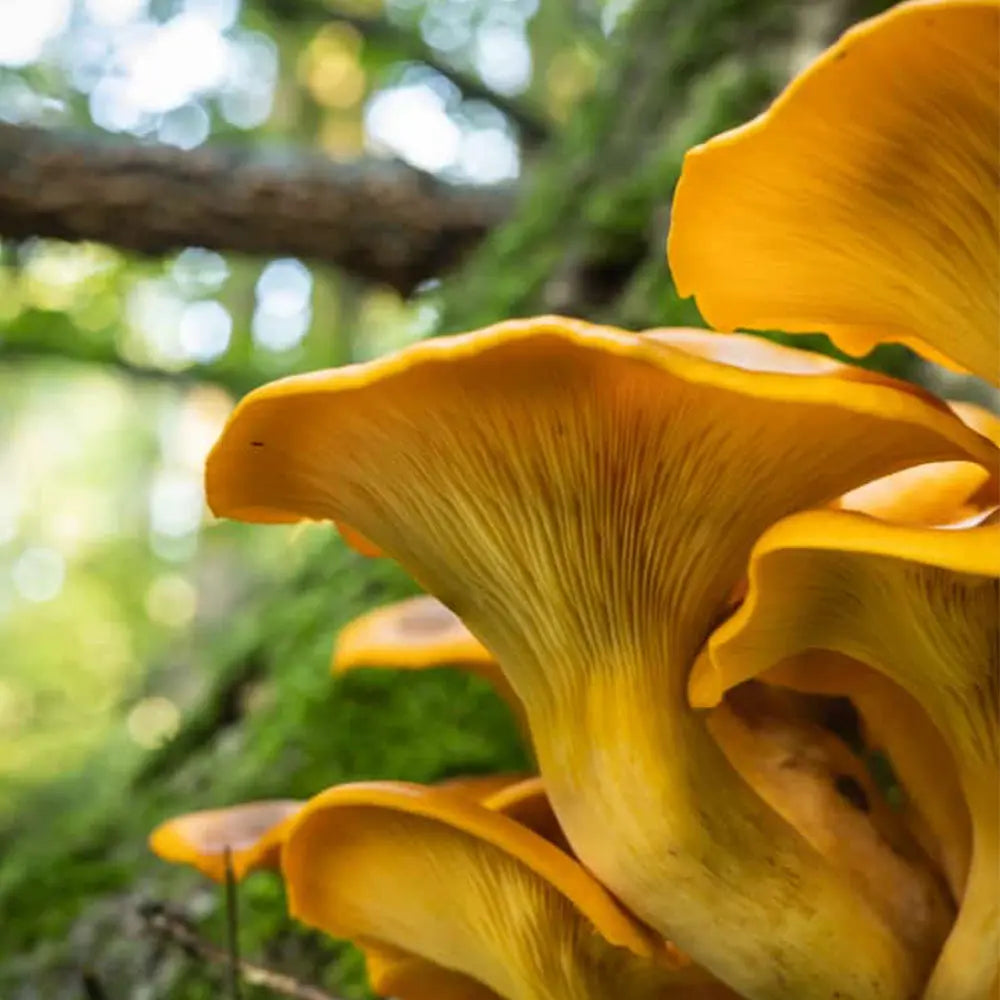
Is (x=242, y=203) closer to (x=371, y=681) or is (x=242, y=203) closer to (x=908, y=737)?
(x=371, y=681)

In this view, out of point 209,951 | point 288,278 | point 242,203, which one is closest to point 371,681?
point 209,951

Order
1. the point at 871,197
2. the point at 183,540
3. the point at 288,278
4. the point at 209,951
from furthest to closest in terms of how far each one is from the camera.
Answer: the point at 183,540 → the point at 288,278 → the point at 209,951 → the point at 871,197

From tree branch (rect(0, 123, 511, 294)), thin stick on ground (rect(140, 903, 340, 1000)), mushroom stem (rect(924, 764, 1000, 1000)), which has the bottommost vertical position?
thin stick on ground (rect(140, 903, 340, 1000))

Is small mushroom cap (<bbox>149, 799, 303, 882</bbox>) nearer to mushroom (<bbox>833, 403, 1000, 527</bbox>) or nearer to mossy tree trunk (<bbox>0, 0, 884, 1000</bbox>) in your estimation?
mossy tree trunk (<bbox>0, 0, 884, 1000</bbox>)

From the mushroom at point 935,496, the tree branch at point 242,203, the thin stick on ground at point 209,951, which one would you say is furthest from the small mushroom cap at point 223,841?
the tree branch at point 242,203

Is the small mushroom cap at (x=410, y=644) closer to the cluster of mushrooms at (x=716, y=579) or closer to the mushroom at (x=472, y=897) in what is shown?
the cluster of mushrooms at (x=716, y=579)

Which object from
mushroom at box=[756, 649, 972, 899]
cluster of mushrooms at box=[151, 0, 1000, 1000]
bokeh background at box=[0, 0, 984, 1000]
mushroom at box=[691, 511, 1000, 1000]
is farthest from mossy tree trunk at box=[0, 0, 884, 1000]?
mushroom at box=[691, 511, 1000, 1000]

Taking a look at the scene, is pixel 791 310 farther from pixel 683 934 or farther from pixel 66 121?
pixel 66 121
